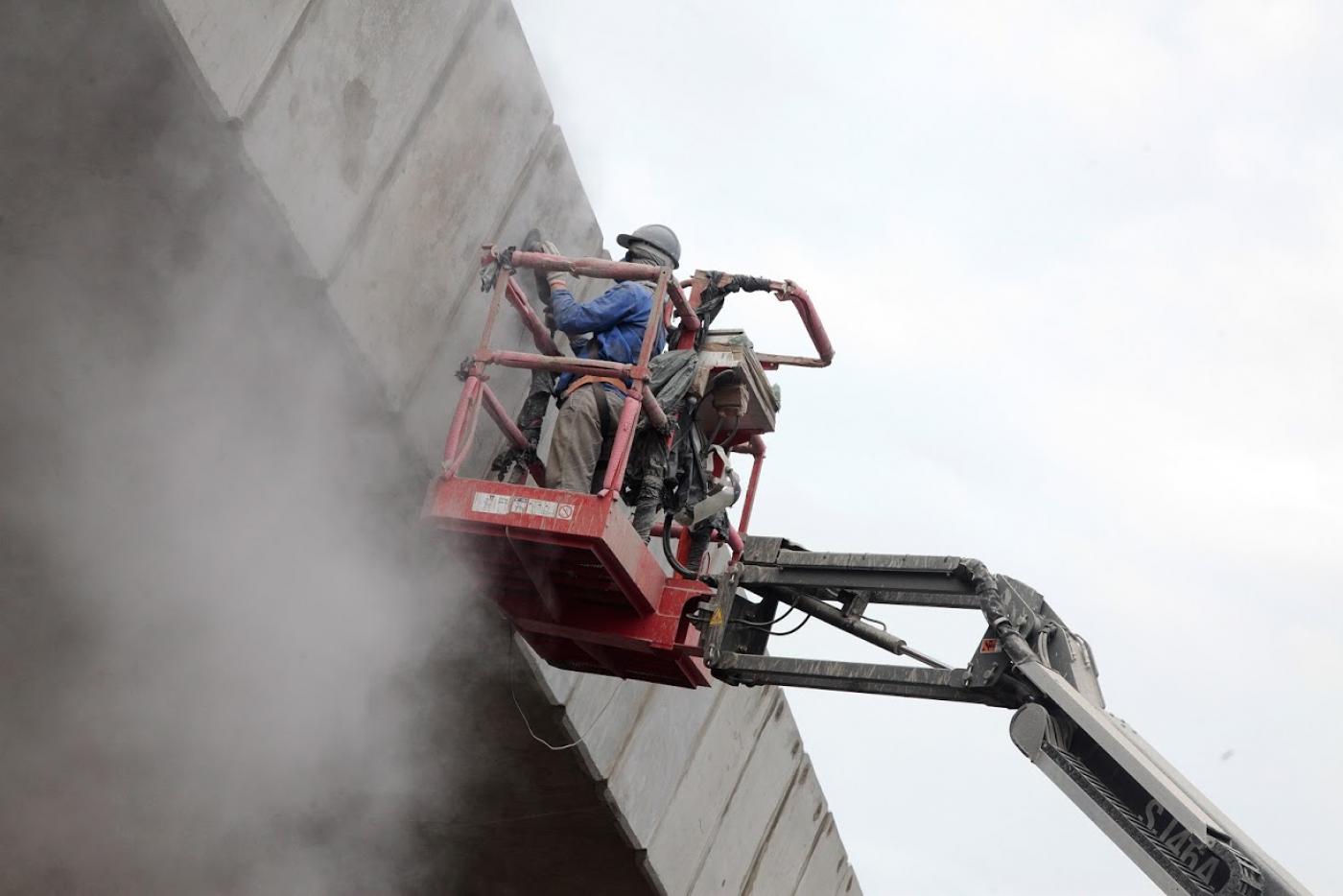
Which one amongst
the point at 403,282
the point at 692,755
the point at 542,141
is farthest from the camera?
the point at 692,755

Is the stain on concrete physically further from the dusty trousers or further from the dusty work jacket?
the dusty trousers

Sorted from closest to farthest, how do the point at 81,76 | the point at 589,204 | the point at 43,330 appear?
the point at 81,76
the point at 43,330
the point at 589,204

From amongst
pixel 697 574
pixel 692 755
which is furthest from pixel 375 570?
pixel 692 755

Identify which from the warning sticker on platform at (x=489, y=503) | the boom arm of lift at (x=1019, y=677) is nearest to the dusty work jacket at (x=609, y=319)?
the warning sticker on platform at (x=489, y=503)

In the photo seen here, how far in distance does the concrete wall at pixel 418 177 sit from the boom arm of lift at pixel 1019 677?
164cm

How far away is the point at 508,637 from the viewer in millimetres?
7703

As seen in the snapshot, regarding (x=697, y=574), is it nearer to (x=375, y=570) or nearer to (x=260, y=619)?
(x=375, y=570)

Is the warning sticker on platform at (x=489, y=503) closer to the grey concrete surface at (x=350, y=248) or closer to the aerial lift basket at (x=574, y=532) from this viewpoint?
the aerial lift basket at (x=574, y=532)

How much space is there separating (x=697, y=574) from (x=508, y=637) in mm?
1359

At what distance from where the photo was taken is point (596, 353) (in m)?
6.71

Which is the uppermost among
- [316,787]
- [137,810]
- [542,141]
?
[542,141]

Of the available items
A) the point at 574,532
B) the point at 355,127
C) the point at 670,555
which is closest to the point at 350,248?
the point at 355,127

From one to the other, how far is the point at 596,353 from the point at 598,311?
0.21 meters

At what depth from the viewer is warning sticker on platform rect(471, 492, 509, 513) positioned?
19.8ft
